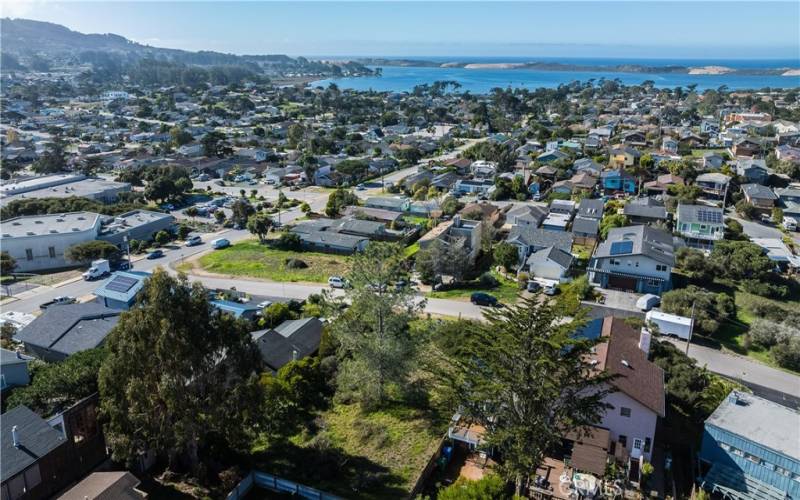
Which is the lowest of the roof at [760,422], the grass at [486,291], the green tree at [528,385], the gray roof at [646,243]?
the grass at [486,291]

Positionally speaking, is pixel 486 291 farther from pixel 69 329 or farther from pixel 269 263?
pixel 69 329

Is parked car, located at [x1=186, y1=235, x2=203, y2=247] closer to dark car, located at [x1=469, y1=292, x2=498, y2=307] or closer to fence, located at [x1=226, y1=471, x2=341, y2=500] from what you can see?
dark car, located at [x1=469, y1=292, x2=498, y2=307]

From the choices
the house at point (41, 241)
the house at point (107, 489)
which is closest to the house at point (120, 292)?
the house at point (41, 241)

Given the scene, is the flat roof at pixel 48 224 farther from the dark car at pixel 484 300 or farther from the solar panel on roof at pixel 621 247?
the solar panel on roof at pixel 621 247

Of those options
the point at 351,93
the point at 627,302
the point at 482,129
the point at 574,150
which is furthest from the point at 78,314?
the point at 351,93

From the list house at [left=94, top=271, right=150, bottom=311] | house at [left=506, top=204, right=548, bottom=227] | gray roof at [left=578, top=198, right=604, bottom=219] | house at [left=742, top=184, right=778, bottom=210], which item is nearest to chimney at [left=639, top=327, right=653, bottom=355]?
house at [left=506, top=204, right=548, bottom=227]

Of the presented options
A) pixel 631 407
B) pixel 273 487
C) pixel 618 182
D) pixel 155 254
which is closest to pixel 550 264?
pixel 631 407
